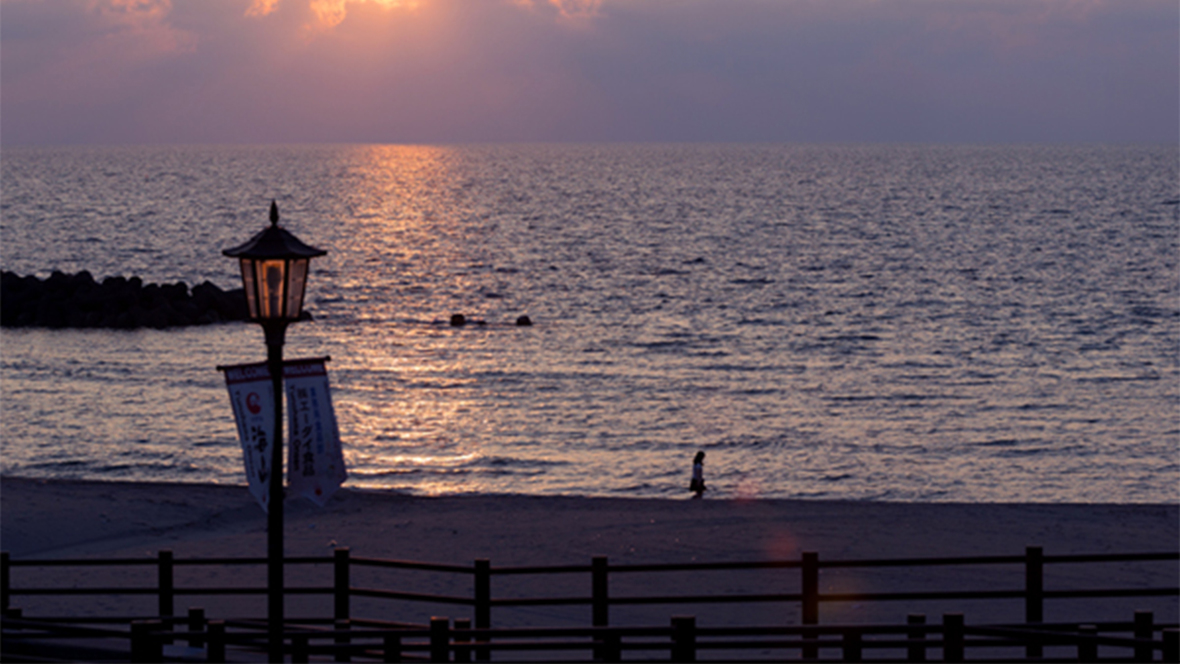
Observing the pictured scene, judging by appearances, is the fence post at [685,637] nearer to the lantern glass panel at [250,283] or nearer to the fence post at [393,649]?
the fence post at [393,649]

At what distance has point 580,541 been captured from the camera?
→ 67.3 feet

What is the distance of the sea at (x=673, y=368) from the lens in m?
29.5

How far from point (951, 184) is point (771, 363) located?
160m

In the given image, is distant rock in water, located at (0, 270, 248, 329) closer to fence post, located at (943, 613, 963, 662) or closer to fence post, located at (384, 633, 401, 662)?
fence post, located at (384, 633, 401, 662)

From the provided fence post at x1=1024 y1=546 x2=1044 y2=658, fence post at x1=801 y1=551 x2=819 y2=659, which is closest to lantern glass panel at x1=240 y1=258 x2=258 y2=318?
fence post at x1=801 y1=551 x2=819 y2=659

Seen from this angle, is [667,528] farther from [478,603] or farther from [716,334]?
[716,334]

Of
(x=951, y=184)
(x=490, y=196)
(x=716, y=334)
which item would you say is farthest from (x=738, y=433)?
(x=951, y=184)

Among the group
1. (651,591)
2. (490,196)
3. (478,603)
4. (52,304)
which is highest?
(490,196)

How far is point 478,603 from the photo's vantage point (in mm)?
11406

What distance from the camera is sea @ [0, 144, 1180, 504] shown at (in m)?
29.5

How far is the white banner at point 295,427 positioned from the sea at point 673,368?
17248 mm

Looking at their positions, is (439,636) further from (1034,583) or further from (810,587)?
(1034,583)

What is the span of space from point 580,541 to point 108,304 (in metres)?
41.2

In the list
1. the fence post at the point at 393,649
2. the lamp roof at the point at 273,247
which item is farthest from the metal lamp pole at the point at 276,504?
the fence post at the point at 393,649
